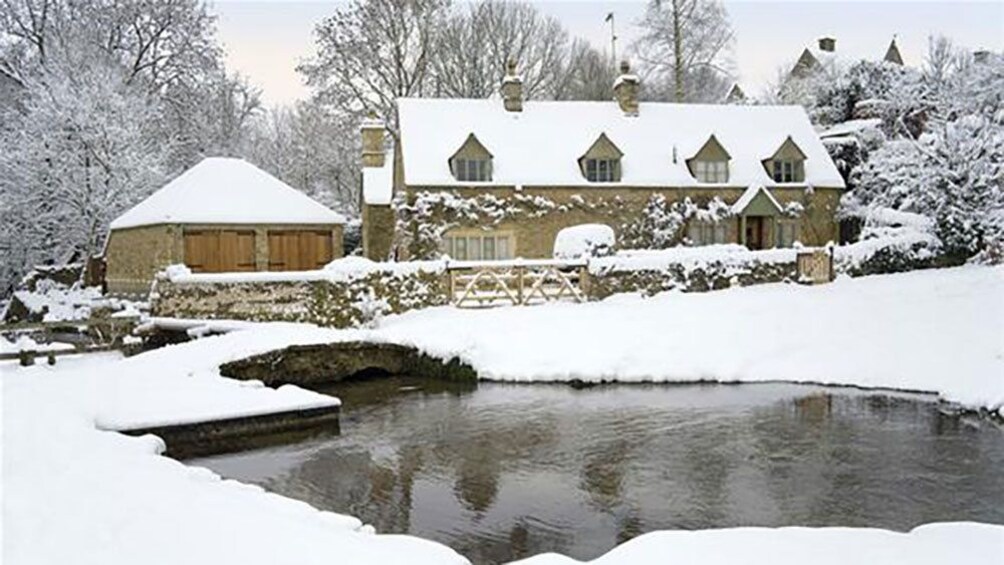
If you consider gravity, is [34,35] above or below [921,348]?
above

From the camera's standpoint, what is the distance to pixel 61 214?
27.6 metres

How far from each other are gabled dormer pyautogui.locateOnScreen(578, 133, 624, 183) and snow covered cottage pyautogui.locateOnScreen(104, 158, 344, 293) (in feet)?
25.8

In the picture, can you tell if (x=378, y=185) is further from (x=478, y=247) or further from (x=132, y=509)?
(x=132, y=509)

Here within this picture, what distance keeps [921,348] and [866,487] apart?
7.26 metres

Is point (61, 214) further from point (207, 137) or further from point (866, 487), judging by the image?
point (866, 487)

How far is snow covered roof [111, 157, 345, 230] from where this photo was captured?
22.4m

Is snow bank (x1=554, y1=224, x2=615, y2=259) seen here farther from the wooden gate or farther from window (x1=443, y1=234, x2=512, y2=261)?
window (x1=443, y1=234, x2=512, y2=261)

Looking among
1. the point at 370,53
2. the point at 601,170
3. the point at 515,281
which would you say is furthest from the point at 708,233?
the point at 370,53

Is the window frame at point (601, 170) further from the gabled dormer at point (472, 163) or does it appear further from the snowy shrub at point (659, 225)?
the gabled dormer at point (472, 163)

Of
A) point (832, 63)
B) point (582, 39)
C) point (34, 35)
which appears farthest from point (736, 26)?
point (34, 35)

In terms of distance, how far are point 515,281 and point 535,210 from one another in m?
5.69

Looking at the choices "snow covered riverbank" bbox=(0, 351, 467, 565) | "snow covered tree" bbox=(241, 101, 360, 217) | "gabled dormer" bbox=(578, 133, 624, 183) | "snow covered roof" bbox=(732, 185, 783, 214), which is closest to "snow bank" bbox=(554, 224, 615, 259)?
"gabled dormer" bbox=(578, 133, 624, 183)

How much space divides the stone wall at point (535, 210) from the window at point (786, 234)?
240 millimetres

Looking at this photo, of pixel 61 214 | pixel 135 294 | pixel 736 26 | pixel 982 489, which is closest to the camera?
pixel 982 489
